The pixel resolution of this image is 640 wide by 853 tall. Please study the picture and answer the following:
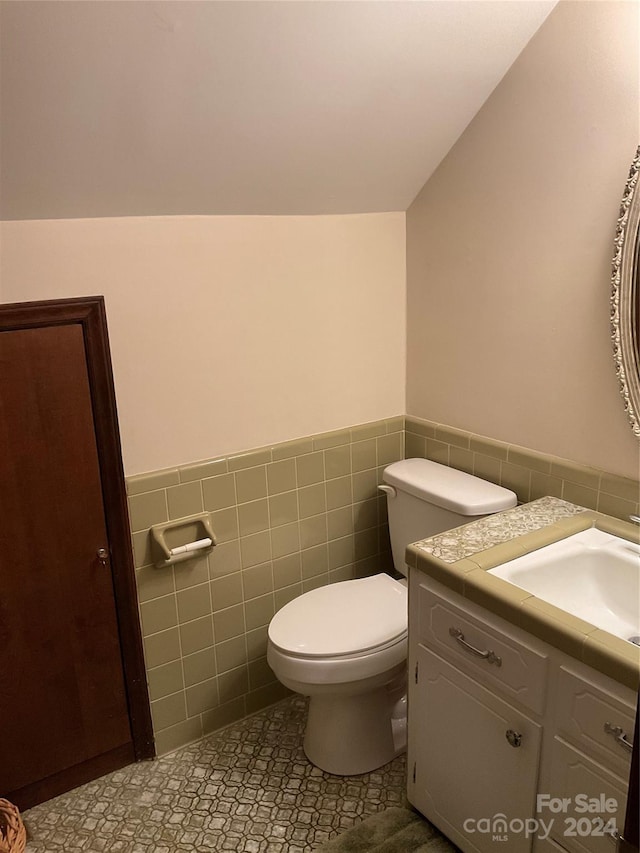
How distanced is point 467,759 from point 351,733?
54 centimetres

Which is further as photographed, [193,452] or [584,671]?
[193,452]

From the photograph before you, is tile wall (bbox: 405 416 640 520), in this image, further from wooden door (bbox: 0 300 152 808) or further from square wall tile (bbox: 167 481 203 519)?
wooden door (bbox: 0 300 152 808)

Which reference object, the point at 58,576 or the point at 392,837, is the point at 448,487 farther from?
the point at 58,576

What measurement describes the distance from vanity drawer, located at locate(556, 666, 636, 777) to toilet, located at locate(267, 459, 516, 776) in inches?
25.7

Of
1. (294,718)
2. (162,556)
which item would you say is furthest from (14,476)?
(294,718)

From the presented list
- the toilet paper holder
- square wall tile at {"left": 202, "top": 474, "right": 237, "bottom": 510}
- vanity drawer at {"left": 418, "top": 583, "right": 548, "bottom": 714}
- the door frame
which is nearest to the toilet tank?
vanity drawer at {"left": 418, "top": 583, "right": 548, "bottom": 714}

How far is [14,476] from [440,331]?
1.37 meters

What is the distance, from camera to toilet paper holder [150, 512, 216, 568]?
2004mm

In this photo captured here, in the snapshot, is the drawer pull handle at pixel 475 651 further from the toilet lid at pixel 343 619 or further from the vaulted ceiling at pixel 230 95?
the vaulted ceiling at pixel 230 95

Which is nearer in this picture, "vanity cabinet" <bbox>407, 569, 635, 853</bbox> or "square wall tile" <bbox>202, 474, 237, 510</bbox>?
"vanity cabinet" <bbox>407, 569, 635, 853</bbox>

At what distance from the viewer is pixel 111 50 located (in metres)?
1.36

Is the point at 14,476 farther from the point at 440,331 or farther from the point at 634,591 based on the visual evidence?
the point at 634,591

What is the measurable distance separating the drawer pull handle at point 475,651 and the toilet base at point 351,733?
1.97ft

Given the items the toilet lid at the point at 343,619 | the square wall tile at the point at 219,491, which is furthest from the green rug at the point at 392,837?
the square wall tile at the point at 219,491
